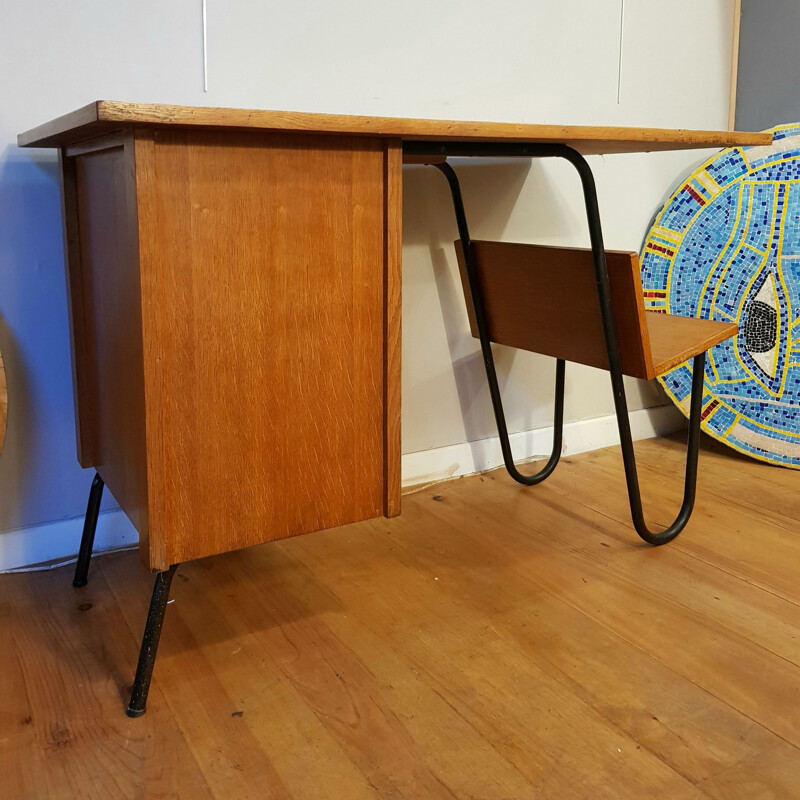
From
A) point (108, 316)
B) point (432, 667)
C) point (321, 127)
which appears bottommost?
point (432, 667)

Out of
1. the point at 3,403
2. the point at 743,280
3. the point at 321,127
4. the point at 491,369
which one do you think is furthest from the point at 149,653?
the point at 743,280

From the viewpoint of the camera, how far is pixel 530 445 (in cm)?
210

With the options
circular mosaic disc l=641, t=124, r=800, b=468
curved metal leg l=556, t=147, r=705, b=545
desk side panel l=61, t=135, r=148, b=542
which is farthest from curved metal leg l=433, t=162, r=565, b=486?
desk side panel l=61, t=135, r=148, b=542

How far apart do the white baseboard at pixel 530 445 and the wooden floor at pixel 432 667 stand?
170 mm

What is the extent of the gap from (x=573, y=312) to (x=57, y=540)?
0.99 m

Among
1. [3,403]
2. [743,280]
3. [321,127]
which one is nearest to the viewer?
[321,127]

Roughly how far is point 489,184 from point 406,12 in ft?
1.29

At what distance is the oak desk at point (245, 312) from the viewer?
3.29ft

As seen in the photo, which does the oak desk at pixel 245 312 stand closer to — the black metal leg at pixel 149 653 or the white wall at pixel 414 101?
the black metal leg at pixel 149 653

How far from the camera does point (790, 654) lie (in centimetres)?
126

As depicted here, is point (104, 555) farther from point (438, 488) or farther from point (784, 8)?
point (784, 8)

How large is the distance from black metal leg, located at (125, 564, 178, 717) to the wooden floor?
0.02 meters

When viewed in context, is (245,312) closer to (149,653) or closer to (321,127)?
(321,127)

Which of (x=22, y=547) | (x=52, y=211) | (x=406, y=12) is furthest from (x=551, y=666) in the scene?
(x=406, y=12)
